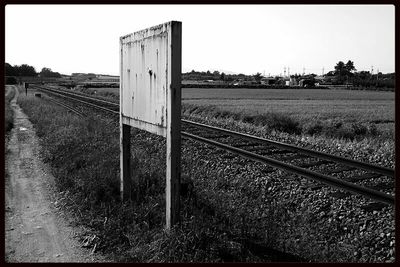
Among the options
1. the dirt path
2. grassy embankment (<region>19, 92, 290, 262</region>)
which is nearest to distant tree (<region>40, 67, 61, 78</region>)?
grassy embankment (<region>19, 92, 290, 262</region>)

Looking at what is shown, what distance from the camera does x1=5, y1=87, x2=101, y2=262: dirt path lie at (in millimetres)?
4922

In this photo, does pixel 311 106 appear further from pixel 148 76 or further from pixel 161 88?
pixel 161 88

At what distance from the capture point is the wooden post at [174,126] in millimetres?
4723

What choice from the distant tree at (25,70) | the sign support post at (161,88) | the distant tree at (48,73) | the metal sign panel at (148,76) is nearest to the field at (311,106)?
the metal sign panel at (148,76)

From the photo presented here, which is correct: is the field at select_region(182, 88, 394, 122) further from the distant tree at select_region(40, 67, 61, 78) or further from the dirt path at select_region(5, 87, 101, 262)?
the distant tree at select_region(40, 67, 61, 78)

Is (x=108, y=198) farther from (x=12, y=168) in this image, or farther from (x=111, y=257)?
(x=12, y=168)

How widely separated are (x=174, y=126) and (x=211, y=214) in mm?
1683

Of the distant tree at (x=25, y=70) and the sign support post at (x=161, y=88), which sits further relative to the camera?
the distant tree at (x=25, y=70)

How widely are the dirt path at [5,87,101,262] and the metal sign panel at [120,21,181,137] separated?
1.89 metres

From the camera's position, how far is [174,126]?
193 inches

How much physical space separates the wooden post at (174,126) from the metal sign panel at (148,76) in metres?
0.02

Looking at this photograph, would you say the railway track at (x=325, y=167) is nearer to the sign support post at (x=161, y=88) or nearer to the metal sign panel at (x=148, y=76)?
the sign support post at (x=161, y=88)

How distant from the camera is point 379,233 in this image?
499 cm

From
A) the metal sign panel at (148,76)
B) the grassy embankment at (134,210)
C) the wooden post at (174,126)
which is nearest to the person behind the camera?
the grassy embankment at (134,210)
